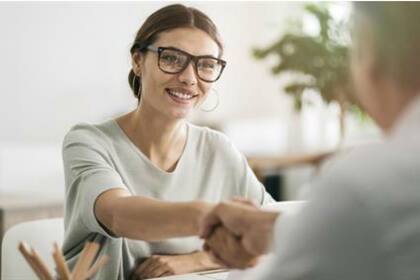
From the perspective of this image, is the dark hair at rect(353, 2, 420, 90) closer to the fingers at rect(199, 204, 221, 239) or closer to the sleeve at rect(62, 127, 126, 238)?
the fingers at rect(199, 204, 221, 239)

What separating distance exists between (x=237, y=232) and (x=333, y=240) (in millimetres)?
450

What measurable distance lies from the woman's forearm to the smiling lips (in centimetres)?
44

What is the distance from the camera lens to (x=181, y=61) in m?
1.92

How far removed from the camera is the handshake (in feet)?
4.06

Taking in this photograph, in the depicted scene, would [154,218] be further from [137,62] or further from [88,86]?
[88,86]

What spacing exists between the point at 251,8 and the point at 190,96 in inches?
186

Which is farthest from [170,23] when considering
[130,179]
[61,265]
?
[61,265]

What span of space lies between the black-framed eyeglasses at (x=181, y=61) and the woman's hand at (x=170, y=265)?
1.51ft

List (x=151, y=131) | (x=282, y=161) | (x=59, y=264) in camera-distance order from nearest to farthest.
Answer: (x=59, y=264) → (x=151, y=131) → (x=282, y=161)

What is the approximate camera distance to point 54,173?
4633 mm

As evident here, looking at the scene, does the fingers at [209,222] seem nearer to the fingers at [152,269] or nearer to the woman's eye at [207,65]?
the fingers at [152,269]

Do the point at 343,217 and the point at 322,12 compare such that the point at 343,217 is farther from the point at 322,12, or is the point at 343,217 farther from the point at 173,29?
the point at 322,12

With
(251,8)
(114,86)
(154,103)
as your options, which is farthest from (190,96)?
(251,8)

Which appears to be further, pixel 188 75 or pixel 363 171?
pixel 188 75
